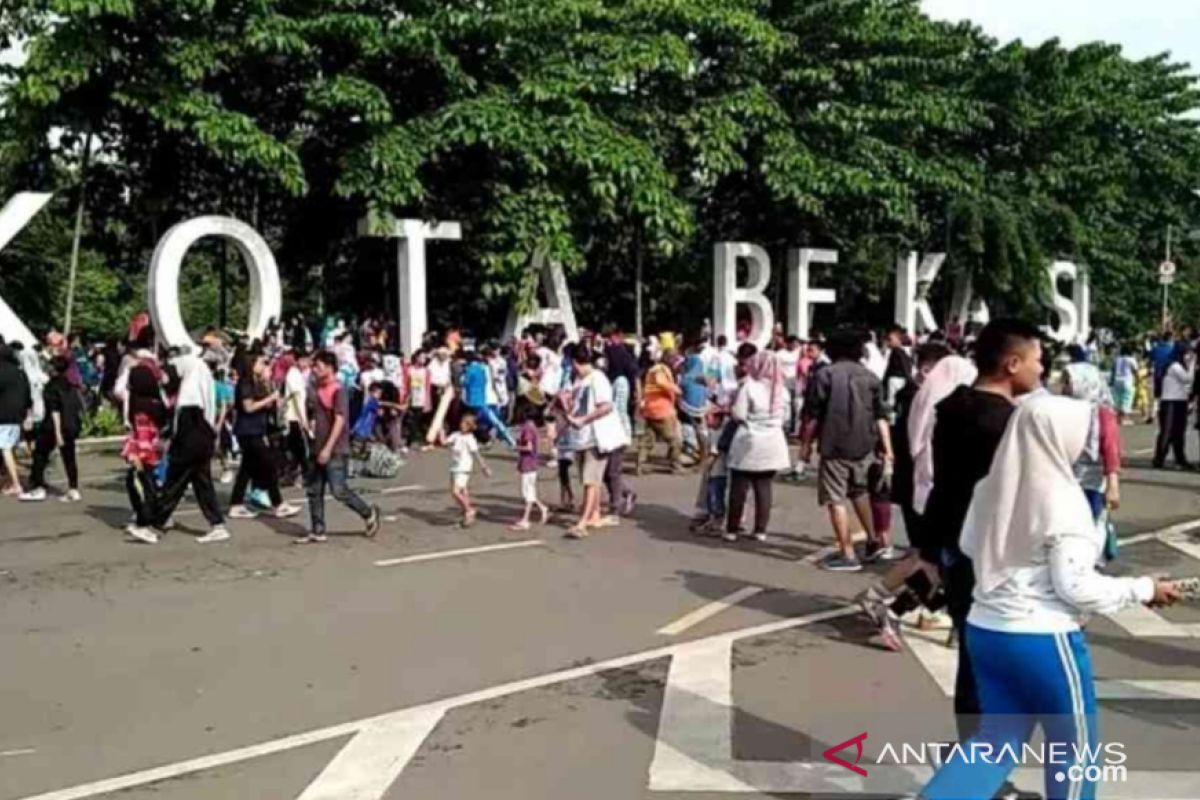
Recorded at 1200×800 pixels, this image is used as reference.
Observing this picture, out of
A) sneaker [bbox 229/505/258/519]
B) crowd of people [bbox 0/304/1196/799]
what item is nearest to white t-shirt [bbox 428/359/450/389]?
crowd of people [bbox 0/304/1196/799]

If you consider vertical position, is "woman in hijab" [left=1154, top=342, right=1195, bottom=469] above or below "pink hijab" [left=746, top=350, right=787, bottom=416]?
below

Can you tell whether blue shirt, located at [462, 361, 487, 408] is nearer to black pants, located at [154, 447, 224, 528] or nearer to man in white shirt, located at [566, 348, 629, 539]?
man in white shirt, located at [566, 348, 629, 539]

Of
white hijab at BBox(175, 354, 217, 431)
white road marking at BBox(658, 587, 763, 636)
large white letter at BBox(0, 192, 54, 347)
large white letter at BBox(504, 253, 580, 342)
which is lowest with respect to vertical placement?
white road marking at BBox(658, 587, 763, 636)

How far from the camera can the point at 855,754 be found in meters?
5.73

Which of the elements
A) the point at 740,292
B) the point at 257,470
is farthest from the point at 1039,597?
the point at 740,292

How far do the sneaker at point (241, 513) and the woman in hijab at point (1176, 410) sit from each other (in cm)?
1078

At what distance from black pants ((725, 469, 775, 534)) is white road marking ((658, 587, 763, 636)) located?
1837mm

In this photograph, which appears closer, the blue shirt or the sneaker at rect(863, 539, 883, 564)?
the sneaker at rect(863, 539, 883, 564)

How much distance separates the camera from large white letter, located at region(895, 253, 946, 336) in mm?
30312

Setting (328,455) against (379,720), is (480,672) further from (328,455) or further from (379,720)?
(328,455)

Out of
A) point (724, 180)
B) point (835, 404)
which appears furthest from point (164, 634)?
point (724, 180)

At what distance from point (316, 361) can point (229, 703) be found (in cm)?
552

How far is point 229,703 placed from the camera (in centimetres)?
666

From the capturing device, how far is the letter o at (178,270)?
2025 centimetres
